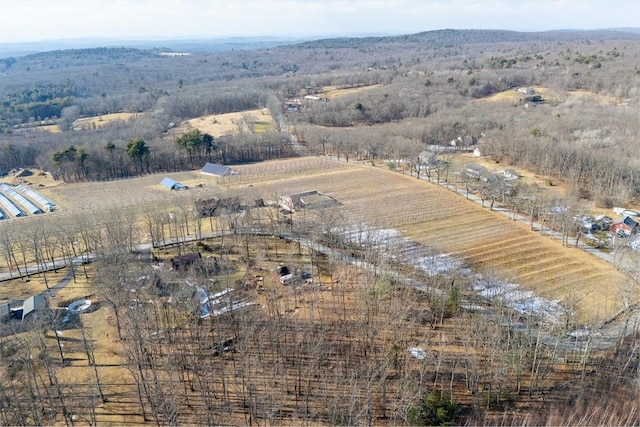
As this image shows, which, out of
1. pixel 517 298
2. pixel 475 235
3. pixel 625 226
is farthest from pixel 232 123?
pixel 517 298

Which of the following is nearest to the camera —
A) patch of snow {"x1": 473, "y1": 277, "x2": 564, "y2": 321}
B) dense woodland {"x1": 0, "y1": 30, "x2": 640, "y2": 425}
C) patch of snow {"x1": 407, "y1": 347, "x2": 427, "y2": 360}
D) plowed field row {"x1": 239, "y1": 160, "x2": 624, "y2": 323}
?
dense woodland {"x1": 0, "y1": 30, "x2": 640, "y2": 425}

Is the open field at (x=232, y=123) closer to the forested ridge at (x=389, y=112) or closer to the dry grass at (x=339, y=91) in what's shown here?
the forested ridge at (x=389, y=112)

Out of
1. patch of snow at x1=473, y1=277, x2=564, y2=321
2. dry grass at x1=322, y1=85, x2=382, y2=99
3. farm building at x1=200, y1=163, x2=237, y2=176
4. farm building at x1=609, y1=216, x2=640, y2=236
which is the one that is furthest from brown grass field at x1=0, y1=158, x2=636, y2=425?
dry grass at x1=322, y1=85, x2=382, y2=99

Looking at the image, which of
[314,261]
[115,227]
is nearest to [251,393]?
[314,261]

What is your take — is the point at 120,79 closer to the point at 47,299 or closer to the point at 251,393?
the point at 47,299

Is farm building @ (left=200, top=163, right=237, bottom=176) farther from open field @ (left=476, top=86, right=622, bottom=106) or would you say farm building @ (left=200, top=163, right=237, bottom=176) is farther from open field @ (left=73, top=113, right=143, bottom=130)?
open field @ (left=476, top=86, right=622, bottom=106)

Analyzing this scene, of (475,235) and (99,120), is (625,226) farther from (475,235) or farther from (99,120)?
(99,120)
